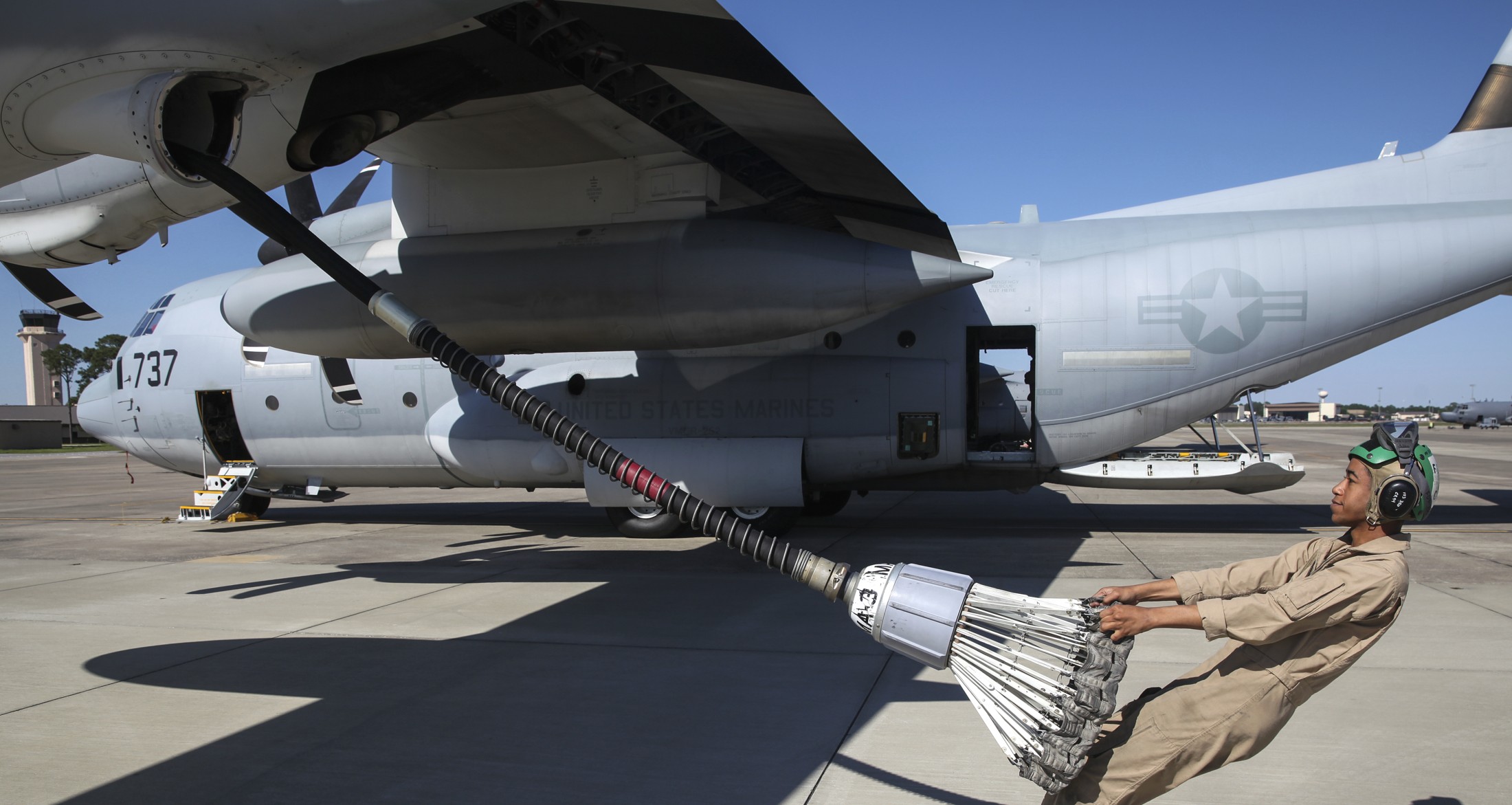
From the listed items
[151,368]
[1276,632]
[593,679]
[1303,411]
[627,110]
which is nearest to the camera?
[1276,632]

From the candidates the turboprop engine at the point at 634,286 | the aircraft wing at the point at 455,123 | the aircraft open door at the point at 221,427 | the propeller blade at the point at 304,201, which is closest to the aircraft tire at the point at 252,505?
the aircraft open door at the point at 221,427

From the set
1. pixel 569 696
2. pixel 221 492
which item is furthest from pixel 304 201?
pixel 569 696

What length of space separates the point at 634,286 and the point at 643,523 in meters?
4.03

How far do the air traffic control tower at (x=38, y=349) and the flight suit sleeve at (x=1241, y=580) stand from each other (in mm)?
71153

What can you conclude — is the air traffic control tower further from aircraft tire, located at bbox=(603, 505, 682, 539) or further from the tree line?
aircraft tire, located at bbox=(603, 505, 682, 539)

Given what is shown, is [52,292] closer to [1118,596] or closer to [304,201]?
[304,201]

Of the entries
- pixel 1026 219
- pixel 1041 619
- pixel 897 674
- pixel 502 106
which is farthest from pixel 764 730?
pixel 1026 219

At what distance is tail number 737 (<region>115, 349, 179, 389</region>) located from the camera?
1291 cm

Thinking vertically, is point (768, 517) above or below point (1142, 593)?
below

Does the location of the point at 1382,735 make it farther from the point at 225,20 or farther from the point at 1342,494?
the point at 225,20

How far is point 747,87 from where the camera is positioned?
20.0 ft

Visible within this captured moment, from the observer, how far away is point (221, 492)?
1320 cm

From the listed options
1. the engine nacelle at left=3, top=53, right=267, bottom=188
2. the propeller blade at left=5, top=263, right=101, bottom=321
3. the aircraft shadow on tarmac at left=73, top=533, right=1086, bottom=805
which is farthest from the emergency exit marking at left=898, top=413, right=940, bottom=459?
the propeller blade at left=5, top=263, right=101, bottom=321

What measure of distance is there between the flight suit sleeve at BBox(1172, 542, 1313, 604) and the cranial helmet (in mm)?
313
